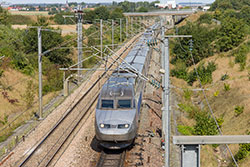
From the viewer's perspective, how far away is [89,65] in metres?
43.1

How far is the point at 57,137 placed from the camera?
19.4 meters

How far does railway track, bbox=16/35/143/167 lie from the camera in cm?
1603

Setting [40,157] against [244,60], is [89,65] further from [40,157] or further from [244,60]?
[40,157]

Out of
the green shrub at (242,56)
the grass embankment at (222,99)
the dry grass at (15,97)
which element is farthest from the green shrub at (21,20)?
the green shrub at (242,56)

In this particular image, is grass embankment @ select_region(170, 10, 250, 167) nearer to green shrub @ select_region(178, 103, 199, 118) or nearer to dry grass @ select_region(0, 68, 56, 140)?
green shrub @ select_region(178, 103, 199, 118)

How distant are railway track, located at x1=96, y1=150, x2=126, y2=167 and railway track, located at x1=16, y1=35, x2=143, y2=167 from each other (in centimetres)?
235

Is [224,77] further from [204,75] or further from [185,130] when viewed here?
[185,130]

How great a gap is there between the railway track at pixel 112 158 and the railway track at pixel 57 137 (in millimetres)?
2350

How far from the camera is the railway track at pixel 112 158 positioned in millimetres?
15258

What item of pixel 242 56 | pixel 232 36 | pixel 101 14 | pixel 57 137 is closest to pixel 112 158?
pixel 57 137

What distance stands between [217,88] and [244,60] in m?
8.43

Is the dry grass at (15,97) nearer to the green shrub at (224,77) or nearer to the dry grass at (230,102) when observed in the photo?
the dry grass at (230,102)

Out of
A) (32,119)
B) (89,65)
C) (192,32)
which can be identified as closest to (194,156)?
(32,119)

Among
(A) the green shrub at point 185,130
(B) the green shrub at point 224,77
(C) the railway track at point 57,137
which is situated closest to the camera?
(C) the railway track at point 57,137
